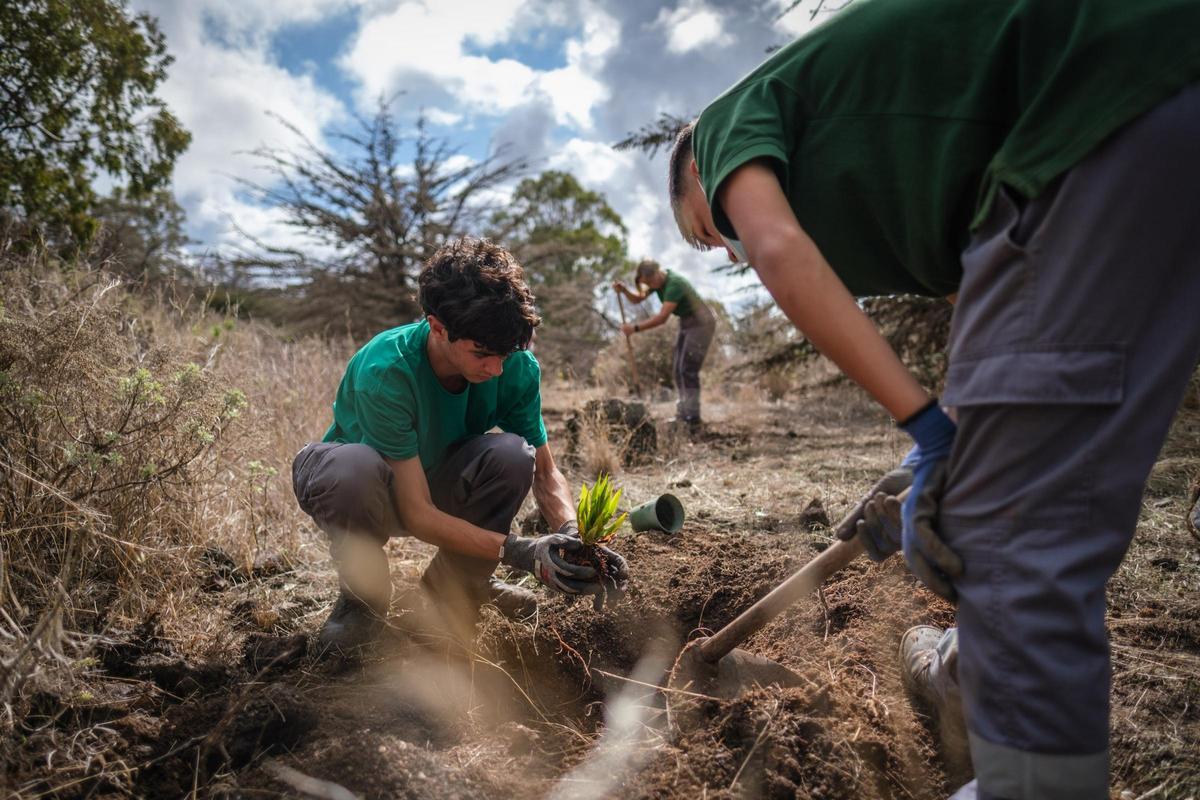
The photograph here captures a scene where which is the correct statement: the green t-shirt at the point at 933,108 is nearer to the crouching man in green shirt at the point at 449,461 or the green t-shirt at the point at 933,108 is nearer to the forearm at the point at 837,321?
the forearm at the point at 837,321

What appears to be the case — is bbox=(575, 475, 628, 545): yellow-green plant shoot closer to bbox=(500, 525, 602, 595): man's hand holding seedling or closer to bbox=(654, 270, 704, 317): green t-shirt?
bbox=(500, 525, 602, 595): man's hand holding seedling

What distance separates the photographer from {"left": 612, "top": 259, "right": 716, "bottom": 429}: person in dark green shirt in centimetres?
722

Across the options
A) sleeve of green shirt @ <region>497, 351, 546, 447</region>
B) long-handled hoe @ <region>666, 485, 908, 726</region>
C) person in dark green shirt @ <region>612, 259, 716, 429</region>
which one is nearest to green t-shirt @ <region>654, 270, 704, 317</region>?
person in dark green shirt @ <region>612, 259, 716, 429</region>

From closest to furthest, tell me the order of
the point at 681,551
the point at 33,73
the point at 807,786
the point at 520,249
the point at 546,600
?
the point at 807,786 → the point at 546,600 → the point at 681,551 → the point at 33,73 → the point at 520,249

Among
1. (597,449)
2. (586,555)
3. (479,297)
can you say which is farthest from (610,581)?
(597,449)

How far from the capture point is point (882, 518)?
1.36 meters

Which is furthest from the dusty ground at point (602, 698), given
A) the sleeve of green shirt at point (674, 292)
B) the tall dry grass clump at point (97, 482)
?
the sleeve of green shirt at point (674, 292)

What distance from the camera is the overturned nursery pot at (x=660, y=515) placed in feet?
6.86

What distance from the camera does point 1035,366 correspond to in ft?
3.34

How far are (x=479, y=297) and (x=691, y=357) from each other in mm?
5330

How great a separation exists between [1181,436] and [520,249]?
1060cm

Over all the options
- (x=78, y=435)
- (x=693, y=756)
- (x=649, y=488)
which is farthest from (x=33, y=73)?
(x=693, y=756)

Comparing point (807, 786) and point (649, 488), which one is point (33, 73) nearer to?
point (649, 488)

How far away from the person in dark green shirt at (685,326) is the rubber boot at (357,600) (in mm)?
4925
